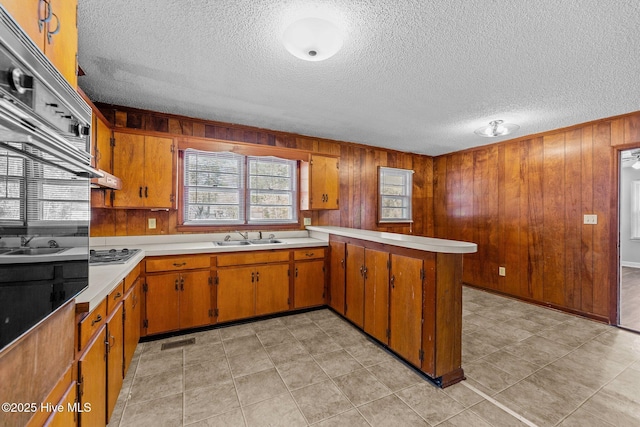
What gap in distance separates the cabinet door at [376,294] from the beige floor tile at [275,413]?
107cm

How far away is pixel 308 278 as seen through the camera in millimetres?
3539

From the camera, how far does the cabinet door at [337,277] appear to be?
330 cm

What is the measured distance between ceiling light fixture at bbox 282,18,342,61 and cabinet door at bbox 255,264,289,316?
7.57 ft

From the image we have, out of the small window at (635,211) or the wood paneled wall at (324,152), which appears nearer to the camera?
the wood paneled wall at (324,152)

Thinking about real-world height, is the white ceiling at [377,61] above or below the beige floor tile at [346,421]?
above

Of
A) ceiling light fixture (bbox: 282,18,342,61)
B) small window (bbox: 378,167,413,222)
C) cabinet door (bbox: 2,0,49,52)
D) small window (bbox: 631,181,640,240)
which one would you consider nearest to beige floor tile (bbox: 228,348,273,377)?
cabinet door (bbox: 2,0,49,52)

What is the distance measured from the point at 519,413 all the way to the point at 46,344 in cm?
253

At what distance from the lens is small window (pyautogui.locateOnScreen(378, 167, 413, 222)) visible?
501 centimetres

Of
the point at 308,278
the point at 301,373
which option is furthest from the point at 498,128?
the point at 301,373

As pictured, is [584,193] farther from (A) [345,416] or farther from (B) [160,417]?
(B) [160,417]

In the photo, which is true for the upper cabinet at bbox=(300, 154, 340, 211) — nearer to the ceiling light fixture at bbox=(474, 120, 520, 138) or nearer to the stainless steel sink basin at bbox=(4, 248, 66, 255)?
the ceiling light fixture at bbox=(474, 120, 520, 138)

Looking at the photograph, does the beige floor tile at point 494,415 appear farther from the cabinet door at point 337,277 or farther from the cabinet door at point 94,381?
the cabinet door at point 94,381

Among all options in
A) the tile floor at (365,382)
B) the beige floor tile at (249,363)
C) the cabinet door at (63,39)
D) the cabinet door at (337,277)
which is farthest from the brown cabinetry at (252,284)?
the cabinet door at (63,39)

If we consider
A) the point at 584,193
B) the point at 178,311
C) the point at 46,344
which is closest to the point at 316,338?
the point at 178,311
